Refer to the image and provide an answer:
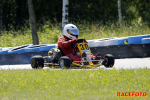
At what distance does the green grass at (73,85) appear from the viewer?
506 cm

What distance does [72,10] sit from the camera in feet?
88.3

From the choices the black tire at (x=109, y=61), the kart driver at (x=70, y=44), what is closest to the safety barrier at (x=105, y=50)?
the kart driver at (x=70, y=44)

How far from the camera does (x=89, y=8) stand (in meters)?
26.8

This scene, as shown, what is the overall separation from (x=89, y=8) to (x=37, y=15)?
4821 millimetres

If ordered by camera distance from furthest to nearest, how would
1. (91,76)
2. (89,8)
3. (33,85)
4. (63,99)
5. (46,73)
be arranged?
(89,8), (46,73), (91,76), (33,85), (63,99)

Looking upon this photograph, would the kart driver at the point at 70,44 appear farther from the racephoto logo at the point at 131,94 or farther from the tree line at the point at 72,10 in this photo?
the tree line at the point at 72,10

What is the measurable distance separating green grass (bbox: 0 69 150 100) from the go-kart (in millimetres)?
1310

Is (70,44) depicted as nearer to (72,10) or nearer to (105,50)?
(105,50)

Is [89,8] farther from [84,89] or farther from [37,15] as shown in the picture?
[84,89]

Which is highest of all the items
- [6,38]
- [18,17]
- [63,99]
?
[18,17]

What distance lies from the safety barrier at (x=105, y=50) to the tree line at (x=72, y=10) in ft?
47.1

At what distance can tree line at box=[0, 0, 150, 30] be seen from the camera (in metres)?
26.3

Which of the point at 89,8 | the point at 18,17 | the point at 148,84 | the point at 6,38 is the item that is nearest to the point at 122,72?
the point at 148,84

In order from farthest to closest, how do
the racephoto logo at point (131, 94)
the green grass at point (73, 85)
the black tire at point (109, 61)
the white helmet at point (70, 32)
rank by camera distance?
the white helmet at point (70, 32) < the black tire at point (109, 61) < the green grass at point (73, 85) < the racephoto logo at point (131, 94)
